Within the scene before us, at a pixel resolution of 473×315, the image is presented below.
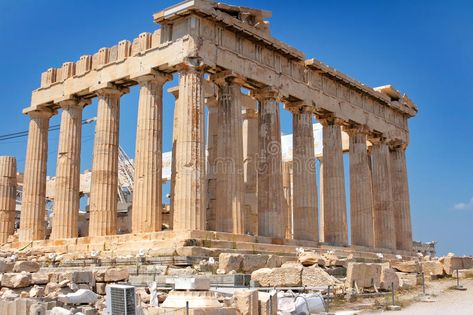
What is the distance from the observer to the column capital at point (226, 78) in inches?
1096

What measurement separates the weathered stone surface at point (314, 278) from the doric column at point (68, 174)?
52.7ft

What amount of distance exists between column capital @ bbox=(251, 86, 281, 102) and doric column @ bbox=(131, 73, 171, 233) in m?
4.57

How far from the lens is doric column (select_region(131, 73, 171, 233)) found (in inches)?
1048

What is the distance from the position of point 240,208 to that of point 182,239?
447 cm

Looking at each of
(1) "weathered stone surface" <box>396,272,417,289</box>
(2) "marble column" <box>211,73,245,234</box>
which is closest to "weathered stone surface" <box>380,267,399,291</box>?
(1) "weathered stone surface" <box>396,272,417,289</box>

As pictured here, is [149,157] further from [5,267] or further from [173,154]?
[5,267]

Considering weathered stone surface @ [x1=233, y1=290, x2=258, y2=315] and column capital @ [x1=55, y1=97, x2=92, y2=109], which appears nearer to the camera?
weathered stone surface @ [x1=233, y1=290, x2=258, y2=315]

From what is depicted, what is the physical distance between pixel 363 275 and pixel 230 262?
4.13 m

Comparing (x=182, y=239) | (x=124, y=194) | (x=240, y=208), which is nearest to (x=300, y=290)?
(x=182, y=239)

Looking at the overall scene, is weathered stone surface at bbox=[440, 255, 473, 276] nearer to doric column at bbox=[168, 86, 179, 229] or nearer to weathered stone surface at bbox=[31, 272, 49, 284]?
doric column at bbox=[168, 86, 179, 229]

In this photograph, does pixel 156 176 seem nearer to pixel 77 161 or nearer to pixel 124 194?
pixel 77 161

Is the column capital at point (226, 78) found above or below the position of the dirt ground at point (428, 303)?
above

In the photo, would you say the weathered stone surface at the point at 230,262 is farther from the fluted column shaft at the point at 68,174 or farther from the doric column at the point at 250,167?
the fluted column shaft at the point at 68,174

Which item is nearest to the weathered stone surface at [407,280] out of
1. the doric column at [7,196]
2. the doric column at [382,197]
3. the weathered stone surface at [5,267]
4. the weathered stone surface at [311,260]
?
the weathered stone surface at [311,260]
